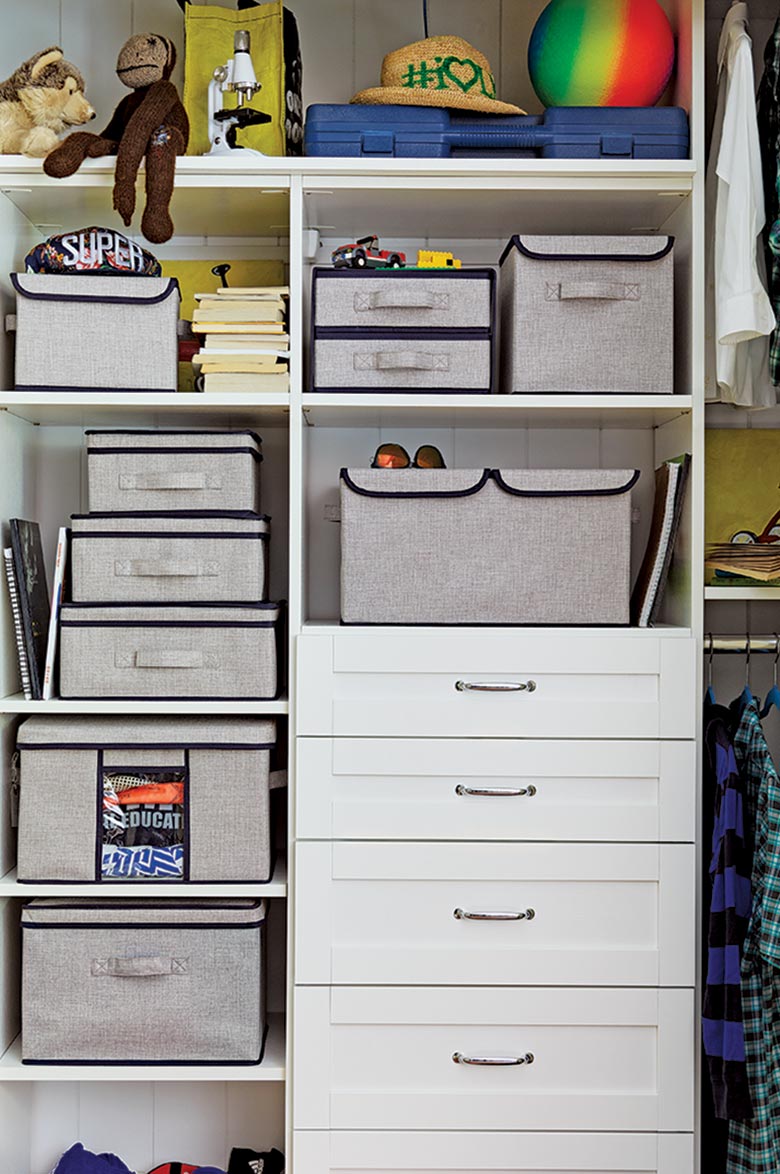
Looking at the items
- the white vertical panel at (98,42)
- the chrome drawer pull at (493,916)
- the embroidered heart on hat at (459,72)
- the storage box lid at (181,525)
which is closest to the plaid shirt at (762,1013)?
the chrome drawer pull at (493,916)

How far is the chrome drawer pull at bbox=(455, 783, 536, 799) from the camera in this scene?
1.98m

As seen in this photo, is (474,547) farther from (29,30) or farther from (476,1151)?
(29,30)

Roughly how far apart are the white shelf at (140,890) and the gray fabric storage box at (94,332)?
2.92 ft

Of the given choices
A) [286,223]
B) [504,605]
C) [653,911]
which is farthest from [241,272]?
[653,911]

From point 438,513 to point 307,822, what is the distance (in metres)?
0.59

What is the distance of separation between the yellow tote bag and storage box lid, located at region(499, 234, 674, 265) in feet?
1.63

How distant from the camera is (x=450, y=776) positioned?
6.53ft

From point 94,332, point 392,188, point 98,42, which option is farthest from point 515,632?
point 98,42

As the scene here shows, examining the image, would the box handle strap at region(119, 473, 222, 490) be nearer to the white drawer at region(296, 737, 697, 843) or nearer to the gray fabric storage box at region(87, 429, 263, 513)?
the gray fabric storage box at region(87, 429, 263, 513)

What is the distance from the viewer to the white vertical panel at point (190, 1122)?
2352 mm

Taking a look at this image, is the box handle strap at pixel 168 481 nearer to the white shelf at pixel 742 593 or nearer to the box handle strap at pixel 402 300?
the box handle strap at pixel 402 300

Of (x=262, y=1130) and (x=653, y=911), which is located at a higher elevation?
(x=653, y=911)

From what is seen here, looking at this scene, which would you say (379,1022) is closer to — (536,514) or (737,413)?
(536,514)

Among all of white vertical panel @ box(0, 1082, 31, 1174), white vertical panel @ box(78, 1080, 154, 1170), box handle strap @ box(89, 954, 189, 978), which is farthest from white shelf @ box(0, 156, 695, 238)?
white vertical panel @ box(78, 1080, 154, 1170)
